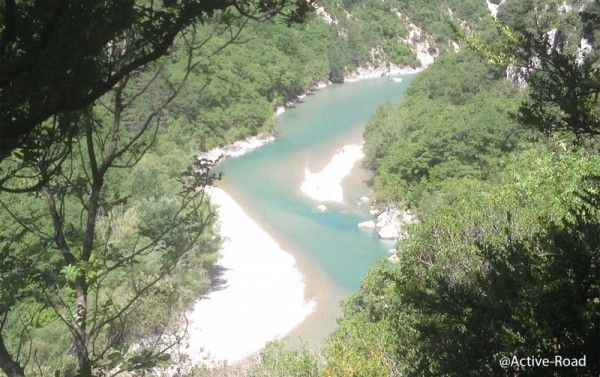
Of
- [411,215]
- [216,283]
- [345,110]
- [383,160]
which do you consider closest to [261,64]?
[345,110]

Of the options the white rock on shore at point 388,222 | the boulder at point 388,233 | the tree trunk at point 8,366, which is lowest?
the tree trunk at point 8,366

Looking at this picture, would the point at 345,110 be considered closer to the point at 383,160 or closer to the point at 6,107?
the point at 383,160

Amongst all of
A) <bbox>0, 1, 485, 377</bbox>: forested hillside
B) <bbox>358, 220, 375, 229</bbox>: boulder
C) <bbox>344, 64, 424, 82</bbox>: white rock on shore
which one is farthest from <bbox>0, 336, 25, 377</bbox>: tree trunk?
<bbox>344, 64, 424, 82</bbox>: white rock on shore

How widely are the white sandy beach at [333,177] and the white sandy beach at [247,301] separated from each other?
3.86 m

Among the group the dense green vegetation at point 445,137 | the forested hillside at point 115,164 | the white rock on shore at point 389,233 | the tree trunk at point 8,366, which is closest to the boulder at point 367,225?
the white rock on shore at point 389,233

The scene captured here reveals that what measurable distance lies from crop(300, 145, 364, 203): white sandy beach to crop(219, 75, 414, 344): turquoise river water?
31 cm

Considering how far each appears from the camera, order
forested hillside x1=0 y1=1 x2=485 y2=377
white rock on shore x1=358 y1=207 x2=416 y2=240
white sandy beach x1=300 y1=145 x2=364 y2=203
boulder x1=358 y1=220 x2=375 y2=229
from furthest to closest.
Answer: white sandy beach x1=300 y1=145 x2=364 y2=203 → boulder x1=358 y1=220 x2=375 y2=229 → white rock on shore x1=358 y1=207 x2=416 y2=240 → forested hillside x1=0 y1=1 x2=485 y2=377

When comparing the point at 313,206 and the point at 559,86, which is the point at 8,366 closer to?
the point at 559,86

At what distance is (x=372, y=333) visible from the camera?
7910 mm

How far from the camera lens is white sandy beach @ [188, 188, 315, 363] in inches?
549

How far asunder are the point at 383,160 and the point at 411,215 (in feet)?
15.0

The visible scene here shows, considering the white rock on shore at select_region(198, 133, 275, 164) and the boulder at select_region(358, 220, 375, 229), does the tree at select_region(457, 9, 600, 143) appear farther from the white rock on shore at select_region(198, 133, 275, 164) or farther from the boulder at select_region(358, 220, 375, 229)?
the white rock on shore at select_region(198, 133, 275, 164)

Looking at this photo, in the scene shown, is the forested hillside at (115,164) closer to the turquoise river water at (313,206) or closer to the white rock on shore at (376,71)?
the turquoise river water at (313,206)

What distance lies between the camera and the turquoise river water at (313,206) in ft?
53.9
